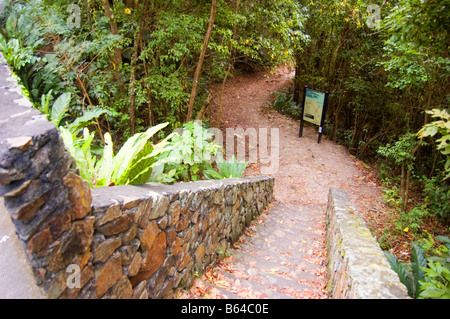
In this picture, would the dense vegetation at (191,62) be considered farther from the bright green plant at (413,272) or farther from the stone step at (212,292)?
the stone step at (212,292)

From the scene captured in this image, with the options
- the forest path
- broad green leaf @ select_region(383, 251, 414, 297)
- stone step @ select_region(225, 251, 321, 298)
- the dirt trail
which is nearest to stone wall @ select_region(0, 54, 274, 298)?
the forest path

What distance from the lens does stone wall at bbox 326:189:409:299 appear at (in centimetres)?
209

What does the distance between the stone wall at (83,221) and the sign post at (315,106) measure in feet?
25.2

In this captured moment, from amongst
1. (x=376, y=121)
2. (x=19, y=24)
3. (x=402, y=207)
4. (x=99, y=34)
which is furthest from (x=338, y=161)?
(x=19, y=24)

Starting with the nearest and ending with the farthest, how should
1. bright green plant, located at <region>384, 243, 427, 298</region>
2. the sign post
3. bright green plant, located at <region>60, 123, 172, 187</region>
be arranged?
1. bright green plant, located at <region>60, 123, 172, 187</region>
2. bright green plant, located at <region>384, 243, 427, 298</region>
3. the sign post

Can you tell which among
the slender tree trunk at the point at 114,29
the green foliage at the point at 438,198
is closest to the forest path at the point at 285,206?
the green foliage at the point at 438,198

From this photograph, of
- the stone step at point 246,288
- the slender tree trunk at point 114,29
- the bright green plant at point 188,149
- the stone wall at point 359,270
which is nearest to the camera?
the stone wall at point 359,270

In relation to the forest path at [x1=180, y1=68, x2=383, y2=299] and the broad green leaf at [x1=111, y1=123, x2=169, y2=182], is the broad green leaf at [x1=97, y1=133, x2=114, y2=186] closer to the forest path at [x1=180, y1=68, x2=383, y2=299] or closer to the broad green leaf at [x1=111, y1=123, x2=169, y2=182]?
the broad green leaf at [x1=111, y1=123, x2=169, y2=182]

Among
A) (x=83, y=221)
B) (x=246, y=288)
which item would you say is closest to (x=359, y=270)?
(x=246, y=288)

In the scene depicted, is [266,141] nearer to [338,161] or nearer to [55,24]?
[338,161]

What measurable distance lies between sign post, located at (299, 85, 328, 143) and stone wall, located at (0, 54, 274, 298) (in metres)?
7.67

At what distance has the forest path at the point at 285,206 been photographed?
10.5 ft

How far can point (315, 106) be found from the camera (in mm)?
9961
